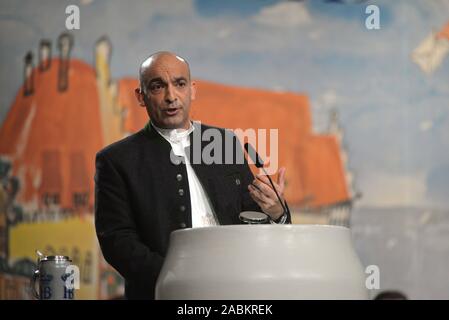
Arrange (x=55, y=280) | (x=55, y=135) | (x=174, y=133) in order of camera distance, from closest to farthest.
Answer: (x=55, y=280), (x=174, y=133), (x=55, y=135)

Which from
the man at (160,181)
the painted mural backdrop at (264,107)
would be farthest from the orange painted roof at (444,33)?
the man at (160,181)

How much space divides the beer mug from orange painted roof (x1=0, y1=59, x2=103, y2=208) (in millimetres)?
2644

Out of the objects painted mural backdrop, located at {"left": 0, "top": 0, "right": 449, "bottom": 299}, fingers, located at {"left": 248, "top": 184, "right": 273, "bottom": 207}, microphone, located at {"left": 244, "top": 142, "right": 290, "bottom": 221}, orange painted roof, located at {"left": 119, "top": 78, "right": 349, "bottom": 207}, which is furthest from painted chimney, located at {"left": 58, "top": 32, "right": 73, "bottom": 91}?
fingers, located at {"left": 248, "top": 184, "right": 273, "bottom": 207}

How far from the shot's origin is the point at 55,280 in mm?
1284

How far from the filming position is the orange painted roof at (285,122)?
158 inches

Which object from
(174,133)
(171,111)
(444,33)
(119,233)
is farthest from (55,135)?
(119,233)

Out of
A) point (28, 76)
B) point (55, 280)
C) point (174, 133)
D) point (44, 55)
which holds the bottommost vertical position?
point (55, 280)

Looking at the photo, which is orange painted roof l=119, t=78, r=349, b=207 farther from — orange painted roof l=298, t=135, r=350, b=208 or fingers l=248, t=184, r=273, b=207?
fingers l=248, t=184, r=273, b=207

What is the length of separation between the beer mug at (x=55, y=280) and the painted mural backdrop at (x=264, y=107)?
263 cm

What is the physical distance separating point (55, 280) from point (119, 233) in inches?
7.4

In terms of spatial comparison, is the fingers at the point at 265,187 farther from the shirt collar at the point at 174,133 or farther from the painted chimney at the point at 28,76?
the painted chimney at the point at 28,76

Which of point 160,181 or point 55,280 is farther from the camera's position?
point 160,181

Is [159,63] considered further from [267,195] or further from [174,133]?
[267,195]

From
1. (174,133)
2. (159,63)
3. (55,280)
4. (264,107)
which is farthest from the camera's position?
(264,107)
